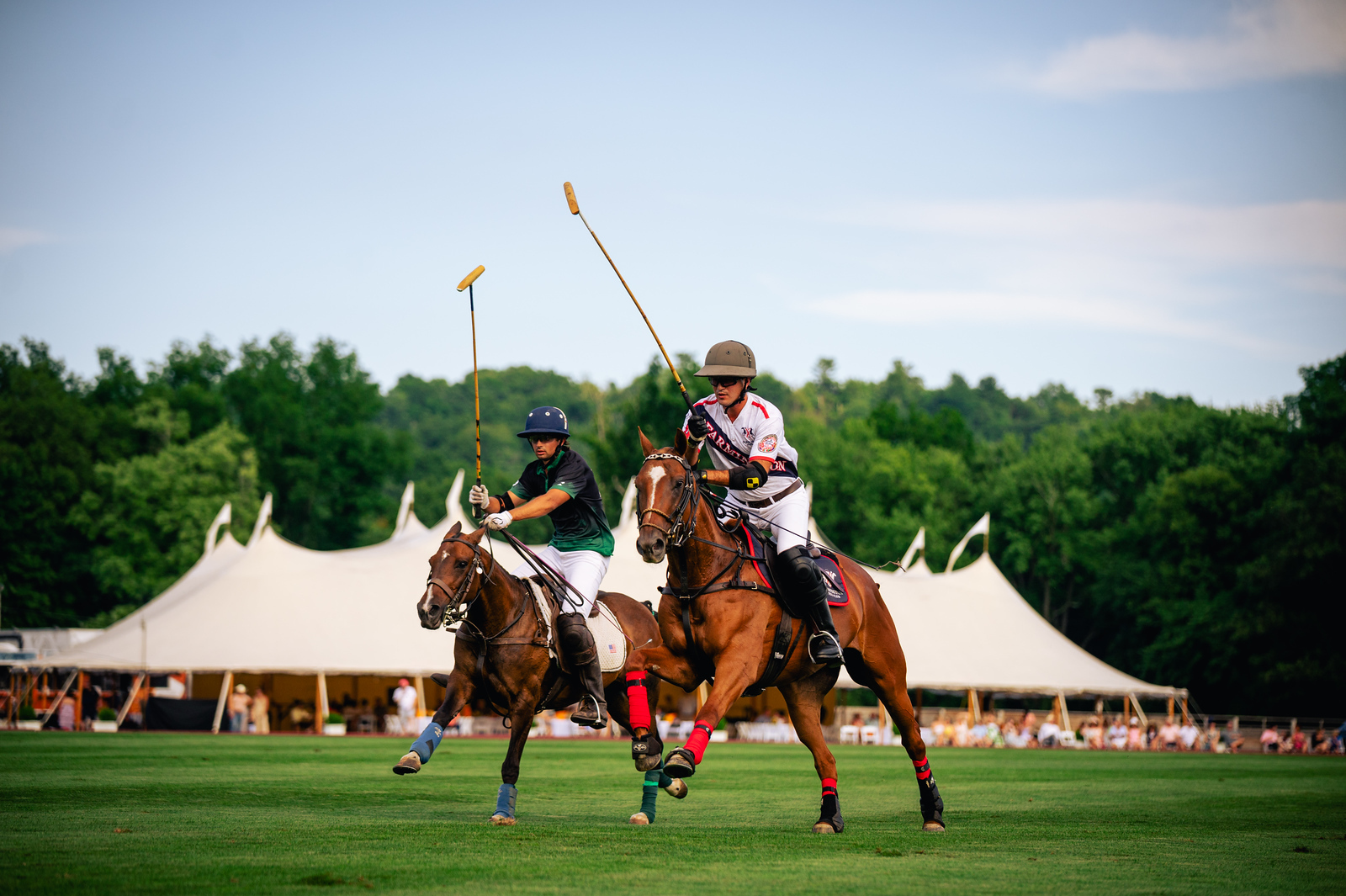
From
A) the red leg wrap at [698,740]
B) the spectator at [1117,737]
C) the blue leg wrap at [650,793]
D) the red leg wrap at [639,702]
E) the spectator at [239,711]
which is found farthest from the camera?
the spectator at [1117,737]

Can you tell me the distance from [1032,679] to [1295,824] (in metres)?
33.4

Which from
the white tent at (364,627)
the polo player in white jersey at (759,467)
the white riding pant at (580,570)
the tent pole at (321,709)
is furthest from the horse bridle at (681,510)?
the tent pole at (321,709)

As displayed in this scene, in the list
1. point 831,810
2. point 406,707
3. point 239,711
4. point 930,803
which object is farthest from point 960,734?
point 831,810

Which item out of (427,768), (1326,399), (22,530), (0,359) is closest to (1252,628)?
(1326,399)

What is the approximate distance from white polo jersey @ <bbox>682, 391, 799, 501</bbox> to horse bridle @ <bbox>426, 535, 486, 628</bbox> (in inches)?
76.4

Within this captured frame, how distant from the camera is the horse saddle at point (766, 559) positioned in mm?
10289

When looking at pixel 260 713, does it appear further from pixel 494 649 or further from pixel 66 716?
pixel 494 649

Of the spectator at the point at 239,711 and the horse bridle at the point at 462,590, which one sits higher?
the horse bridle at the point at 462,590

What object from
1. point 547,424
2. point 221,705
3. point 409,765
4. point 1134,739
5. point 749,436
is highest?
point 547,424

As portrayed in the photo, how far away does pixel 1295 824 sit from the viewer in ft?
39.0

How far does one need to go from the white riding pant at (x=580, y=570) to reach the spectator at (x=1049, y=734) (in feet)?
115

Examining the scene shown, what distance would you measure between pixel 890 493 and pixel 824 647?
73.3m

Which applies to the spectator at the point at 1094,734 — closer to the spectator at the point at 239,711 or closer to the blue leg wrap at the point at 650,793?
the spectator at the point at 239,711

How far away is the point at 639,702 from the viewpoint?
1037 centimetres
